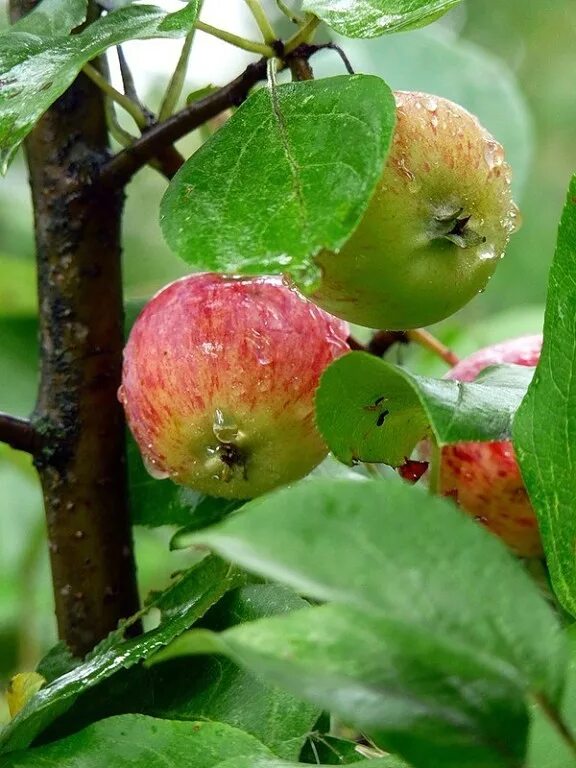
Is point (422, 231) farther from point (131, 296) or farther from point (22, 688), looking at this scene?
point (131, 296)

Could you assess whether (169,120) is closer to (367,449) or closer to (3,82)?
(3,82)

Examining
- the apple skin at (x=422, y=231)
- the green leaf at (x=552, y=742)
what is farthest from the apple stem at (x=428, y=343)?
the green leaf at (x=552, y=742)

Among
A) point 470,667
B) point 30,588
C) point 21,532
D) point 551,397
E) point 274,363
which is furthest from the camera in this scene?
point 21,532

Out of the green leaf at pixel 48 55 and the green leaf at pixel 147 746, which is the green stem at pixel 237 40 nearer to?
the green leaf at pixel 48 55

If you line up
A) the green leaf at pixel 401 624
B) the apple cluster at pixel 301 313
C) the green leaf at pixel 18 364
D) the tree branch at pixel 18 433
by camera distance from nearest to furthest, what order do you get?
the green leaf at pixel 401 624, the apple cluster at pixel 301 313, the tree branch at pixel 18 433, the green leaf at pixel 18 364

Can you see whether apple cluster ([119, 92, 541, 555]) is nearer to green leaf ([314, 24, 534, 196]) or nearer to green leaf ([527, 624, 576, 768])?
green leaf ([527, 624, 576, 768])

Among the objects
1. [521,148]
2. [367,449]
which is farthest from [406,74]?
[367,449]

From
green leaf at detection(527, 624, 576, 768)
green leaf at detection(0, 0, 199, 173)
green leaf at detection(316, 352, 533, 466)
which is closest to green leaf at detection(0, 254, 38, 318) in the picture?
green leaf at detection(0, 0, 199, 173)
